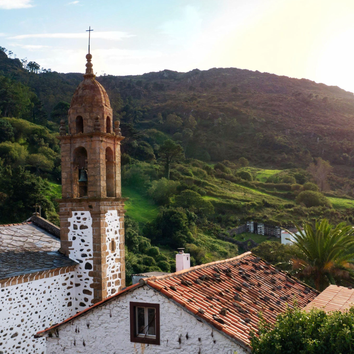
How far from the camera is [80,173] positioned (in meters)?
14.9

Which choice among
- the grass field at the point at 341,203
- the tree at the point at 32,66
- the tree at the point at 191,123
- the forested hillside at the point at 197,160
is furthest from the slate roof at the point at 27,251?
the tree at the point at 32,66

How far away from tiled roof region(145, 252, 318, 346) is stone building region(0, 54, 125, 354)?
405 centimetres

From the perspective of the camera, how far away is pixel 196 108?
394 feet

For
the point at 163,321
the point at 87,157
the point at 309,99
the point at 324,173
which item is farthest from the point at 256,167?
the point at 163,321

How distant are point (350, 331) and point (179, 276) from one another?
445 centimetres

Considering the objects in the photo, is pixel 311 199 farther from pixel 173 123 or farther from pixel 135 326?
pixel 135 326

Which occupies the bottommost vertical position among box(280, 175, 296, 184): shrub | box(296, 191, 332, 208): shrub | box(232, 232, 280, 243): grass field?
box(232, 232, 280, 243): grass field

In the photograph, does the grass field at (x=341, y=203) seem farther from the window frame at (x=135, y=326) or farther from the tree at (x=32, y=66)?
the tree at (x=32, y=66)

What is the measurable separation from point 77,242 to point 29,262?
1.64 m

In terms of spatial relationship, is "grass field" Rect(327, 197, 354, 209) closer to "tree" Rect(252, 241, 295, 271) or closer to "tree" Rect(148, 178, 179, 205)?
"tree" Rect(148, 178, 179, 205)

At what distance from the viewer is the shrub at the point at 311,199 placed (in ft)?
197

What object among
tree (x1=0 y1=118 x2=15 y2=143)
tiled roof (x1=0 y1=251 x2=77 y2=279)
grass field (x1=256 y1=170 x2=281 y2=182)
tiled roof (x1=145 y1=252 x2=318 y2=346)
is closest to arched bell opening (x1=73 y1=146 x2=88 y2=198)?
tiled roof (x1=0 y1=251 x2=77 y2=279)

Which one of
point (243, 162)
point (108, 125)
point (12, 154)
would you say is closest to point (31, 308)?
point (108, 125)

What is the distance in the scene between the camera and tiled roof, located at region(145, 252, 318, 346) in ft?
27.1
